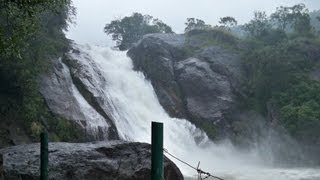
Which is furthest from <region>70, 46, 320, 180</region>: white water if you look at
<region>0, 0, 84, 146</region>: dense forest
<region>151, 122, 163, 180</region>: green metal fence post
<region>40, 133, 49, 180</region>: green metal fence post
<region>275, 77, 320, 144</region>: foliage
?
<region>151, 122, 163, 180</region>: green metal fence post

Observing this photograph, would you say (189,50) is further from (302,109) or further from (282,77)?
(302,109)

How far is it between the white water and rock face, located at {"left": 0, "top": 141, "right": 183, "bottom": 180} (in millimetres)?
10406

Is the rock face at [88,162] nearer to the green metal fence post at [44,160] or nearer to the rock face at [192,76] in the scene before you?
the green metal fence post at [44,160]

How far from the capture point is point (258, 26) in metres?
45.1

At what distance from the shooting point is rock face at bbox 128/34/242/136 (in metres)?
33.0

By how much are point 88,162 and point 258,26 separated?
35.5 m

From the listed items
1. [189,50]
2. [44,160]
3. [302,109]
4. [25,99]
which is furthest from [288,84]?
[44,160]

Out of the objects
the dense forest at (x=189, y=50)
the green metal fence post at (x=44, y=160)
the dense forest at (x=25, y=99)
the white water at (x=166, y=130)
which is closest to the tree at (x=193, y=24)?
the dense forest at (x=189, y=50)

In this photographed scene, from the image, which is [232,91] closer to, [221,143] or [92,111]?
[221,143]

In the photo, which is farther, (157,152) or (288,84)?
(288,84)

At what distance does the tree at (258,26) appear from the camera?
143 feet

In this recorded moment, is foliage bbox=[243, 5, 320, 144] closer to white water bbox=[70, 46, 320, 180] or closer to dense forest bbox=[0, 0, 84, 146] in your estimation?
white water bbox=[70, 46, 320, 180]

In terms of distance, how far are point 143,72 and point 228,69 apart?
6.44m

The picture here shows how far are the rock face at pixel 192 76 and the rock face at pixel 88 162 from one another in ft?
64.7
